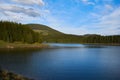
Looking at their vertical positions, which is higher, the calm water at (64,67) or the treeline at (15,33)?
the treeline at (15,33)

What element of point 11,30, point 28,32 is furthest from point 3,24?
point 28,32

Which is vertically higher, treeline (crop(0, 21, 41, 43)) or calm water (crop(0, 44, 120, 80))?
treeline (crop(0, 21, 41, 43))

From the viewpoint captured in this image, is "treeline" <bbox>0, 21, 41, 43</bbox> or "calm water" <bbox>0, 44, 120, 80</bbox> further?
"treeline" <bbox>0, 21, 41, 43</bbox>

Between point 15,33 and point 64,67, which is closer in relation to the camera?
point 64,67

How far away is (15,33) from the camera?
123 metres

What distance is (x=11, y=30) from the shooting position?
411 ft

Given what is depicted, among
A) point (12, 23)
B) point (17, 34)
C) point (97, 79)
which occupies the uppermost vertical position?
point (12, 23)

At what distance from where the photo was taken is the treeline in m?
118

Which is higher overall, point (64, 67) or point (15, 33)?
point (15, 33)

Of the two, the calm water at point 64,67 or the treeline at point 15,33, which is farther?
the treeline at point 15,33

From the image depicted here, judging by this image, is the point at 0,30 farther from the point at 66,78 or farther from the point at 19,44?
the point at 66,78

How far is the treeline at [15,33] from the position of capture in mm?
117625

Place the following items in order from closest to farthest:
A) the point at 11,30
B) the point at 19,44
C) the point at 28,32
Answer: the point at 19,44, the point at 11,30, the point at 28,32

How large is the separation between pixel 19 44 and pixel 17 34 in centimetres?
978
